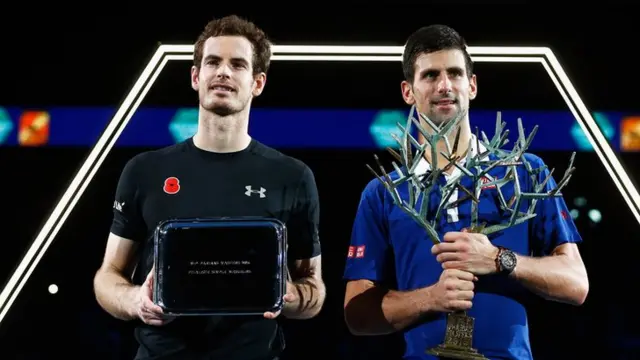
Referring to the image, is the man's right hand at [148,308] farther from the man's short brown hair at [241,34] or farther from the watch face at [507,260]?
the watch face at [507,260]

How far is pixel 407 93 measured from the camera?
123 inches

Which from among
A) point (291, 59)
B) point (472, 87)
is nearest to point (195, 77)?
point (291, 59)

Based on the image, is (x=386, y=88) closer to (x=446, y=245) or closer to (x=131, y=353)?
(x=446, y=245)

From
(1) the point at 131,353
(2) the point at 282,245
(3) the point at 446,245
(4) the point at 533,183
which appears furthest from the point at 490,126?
(1) the point at 131,353

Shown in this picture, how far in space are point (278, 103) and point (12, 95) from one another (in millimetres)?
1095

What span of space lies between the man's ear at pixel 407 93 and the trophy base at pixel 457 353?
3.07ft

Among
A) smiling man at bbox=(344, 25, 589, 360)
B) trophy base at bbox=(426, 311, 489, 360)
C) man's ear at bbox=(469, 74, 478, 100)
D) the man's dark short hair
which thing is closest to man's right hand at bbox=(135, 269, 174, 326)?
smiling man at bbox=(344, 25, 589, 360)

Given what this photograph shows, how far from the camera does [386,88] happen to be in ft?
10.9

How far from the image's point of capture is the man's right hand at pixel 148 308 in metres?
2.73

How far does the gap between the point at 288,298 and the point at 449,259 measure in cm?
54

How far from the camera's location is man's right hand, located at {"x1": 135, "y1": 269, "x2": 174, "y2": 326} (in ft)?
8.96

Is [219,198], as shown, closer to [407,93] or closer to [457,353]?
[407,93]

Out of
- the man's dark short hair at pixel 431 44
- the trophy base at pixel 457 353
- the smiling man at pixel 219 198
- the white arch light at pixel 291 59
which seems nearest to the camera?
the trophy base at pixel 457 353

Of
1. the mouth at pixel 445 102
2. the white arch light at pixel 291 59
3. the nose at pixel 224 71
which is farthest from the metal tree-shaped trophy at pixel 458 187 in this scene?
the nose at pixel 224 71
